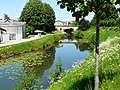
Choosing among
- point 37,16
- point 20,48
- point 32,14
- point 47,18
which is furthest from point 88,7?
point 47,18

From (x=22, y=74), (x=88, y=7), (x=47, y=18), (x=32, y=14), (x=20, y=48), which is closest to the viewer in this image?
(x=88, y=7)

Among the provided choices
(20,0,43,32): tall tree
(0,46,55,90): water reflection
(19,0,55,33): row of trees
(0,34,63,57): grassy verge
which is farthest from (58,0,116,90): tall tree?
(20,0,43,32): tall tree

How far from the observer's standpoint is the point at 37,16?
382 feet

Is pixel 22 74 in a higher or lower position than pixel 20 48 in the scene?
higher

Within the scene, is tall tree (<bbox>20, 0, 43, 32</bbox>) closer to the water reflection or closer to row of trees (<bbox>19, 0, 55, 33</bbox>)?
row of trees (<bbox>19, 0, 55, 33</bbox>)

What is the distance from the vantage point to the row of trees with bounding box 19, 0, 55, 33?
11562cm

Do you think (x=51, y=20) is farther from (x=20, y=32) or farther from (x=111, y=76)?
(x=111, y=76)

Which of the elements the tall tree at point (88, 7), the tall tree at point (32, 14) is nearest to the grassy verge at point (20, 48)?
the tall tree at point (32, 14)

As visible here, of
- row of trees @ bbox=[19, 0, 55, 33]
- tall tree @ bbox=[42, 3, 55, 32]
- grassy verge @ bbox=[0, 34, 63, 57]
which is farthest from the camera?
tall tree @ bbox=[42, 3, 55, 32]

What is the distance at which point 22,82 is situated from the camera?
19.5 meters

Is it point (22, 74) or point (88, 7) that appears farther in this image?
point (22, 74)

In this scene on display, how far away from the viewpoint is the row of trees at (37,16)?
116 meters

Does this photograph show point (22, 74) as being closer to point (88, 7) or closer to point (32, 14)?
point (88, 7)

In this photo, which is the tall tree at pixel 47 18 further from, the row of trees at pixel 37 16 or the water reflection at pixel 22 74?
the water reflection at pixel 22 74
